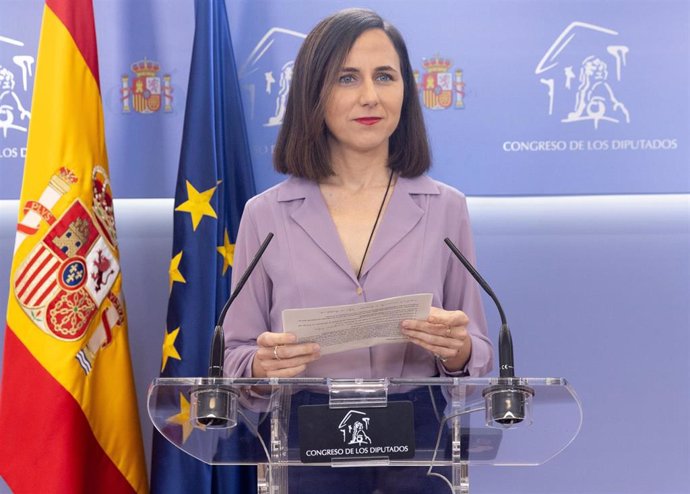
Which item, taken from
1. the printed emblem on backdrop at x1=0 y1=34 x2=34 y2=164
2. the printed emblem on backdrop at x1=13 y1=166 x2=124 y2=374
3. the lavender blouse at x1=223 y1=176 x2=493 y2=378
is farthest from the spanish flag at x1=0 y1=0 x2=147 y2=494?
the lavender blouse at x1=223 y1=176 x2=493 y2=378

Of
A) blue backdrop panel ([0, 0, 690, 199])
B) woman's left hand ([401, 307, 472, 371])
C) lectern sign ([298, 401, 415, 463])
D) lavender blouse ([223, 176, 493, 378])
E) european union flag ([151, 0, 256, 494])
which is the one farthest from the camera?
blue backdrop panel ([0, 0, 690, 199])

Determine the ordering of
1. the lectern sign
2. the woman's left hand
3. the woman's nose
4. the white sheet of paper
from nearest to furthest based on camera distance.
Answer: the lectern sign → the white sheet of paper → the woman's left hand → the woman's nose

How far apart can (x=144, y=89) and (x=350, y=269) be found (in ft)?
5.05

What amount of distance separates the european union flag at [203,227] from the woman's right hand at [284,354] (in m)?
1.18

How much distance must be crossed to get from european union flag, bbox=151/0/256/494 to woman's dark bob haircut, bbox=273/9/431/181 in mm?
673

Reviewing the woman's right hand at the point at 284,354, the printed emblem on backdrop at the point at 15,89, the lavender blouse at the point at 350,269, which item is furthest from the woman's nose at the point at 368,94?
the printed emblem on backdrop at the point at 15,89

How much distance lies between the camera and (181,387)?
1.65 m

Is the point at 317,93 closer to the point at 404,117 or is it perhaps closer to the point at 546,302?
the point at 404,117

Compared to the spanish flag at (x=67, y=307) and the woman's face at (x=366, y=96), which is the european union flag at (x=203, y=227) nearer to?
the spanish flag at (x=67, y=307)

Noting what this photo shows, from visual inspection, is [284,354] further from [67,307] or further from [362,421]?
[67,307]

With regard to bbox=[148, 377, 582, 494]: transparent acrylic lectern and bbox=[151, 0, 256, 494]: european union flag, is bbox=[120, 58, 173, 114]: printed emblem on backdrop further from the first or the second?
bbox=[148, 377, 582, 494]: transparent acrylic lectern

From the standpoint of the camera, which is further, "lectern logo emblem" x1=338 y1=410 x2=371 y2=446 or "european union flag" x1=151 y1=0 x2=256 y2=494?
"european union flag" x1=151 y1=0 x2=256 y2=494

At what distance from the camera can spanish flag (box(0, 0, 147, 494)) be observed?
2.88 m

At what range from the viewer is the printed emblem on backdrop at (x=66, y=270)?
288cm
